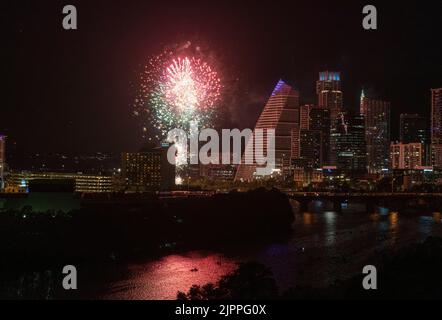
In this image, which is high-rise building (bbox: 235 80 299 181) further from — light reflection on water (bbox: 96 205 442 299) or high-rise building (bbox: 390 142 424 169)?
light reflection on water (bbox: 96 205 442 299)

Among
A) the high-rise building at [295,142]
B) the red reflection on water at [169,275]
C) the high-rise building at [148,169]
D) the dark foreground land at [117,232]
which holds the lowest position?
the red reflection on water at [169,275]

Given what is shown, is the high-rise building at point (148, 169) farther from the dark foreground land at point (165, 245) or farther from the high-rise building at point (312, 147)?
the high-rise building at point (312, 147)

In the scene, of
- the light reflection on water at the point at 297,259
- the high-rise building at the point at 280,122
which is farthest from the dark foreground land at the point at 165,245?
the high-rise building at the point at 280,122

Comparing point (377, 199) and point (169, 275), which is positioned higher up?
point (377, 199)

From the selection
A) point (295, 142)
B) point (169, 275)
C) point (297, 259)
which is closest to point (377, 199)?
point (297, 259)

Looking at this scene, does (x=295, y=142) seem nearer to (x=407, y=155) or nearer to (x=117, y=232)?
(x=407, y=155)

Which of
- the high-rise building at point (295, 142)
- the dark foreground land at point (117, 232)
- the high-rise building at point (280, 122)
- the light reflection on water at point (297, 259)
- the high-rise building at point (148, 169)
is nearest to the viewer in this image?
the light reflection on water at point (297, 259)
